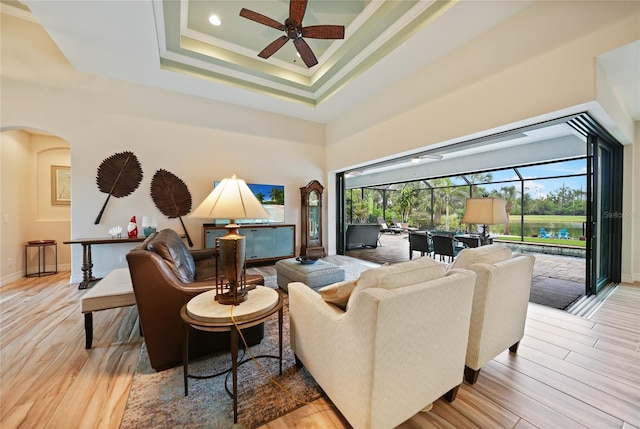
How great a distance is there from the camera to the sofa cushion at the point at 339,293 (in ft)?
4.56

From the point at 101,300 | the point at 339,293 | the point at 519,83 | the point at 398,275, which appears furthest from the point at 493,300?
the point at 101,300

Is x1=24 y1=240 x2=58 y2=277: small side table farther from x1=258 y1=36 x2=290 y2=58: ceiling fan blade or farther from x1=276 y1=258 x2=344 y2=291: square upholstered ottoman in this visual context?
x1=258 y1=36 x2=290 y2=58: ceiling fan blade

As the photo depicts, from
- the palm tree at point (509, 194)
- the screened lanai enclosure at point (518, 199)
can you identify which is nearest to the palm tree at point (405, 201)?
the screened lanai enclosure at point (518, 199)

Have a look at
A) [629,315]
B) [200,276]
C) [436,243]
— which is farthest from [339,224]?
[629,315]

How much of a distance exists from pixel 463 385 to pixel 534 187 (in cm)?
696

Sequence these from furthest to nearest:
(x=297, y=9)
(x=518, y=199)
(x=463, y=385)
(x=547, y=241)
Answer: (x=518, y=199) < (x=547, y=241) < (x=297, y=9) < (x=463, y=385)

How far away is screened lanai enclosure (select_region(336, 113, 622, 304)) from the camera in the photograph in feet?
10.3

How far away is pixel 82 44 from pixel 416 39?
14.8ft

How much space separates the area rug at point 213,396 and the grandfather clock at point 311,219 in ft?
12.9

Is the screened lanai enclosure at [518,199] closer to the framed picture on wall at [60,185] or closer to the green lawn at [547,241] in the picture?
the green lawn at [547,241]

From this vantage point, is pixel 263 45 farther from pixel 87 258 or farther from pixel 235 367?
pixel 235 367

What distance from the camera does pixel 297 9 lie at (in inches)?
102

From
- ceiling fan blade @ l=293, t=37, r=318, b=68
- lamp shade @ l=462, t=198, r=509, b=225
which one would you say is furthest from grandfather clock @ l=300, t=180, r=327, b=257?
lamp shade @ l=462, t=198, r=509, b=225

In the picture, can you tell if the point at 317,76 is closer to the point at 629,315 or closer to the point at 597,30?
the point at 597,30
